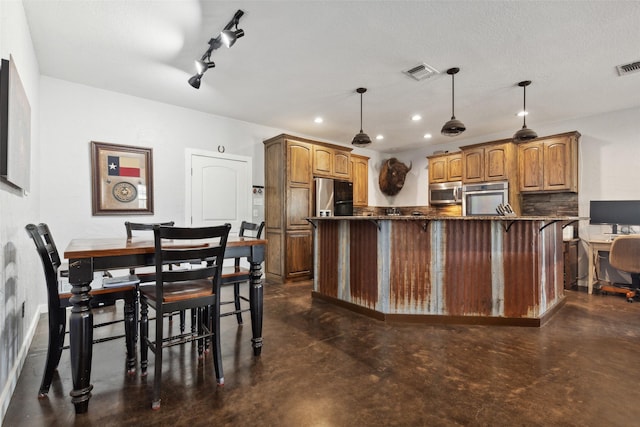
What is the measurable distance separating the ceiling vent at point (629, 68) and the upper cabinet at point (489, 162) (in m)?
1.91

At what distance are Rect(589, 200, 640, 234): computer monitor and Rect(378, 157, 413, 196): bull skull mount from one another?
3440mm

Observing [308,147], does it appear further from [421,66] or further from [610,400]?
[610,400]

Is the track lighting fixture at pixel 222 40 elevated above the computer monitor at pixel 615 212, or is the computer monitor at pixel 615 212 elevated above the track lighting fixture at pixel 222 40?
the track lighting fixture at pixel 222 40

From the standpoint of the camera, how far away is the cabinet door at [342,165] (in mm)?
5992

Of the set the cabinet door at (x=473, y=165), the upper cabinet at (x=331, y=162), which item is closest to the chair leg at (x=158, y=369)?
the upper cabinet at (x=331, y=162)

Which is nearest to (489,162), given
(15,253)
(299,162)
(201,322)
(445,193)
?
(445,193)

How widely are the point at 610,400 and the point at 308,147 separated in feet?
15.5

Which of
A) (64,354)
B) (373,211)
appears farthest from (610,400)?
(373,211)

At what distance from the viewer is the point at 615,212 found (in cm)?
468

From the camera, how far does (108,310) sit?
141 inches

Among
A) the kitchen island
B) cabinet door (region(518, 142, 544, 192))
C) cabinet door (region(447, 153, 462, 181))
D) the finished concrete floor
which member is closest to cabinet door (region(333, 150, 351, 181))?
cabinet door (region(447, 153, 462, 181))

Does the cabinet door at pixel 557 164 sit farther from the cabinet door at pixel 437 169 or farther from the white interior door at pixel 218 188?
the white interior door at pixel 218 188

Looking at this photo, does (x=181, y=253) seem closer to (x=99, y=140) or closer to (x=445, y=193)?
(x=99, y=140)

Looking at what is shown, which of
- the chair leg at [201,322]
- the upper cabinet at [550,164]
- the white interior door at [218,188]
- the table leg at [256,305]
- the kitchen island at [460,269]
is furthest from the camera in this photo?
the upper cabinet at [550,164]
